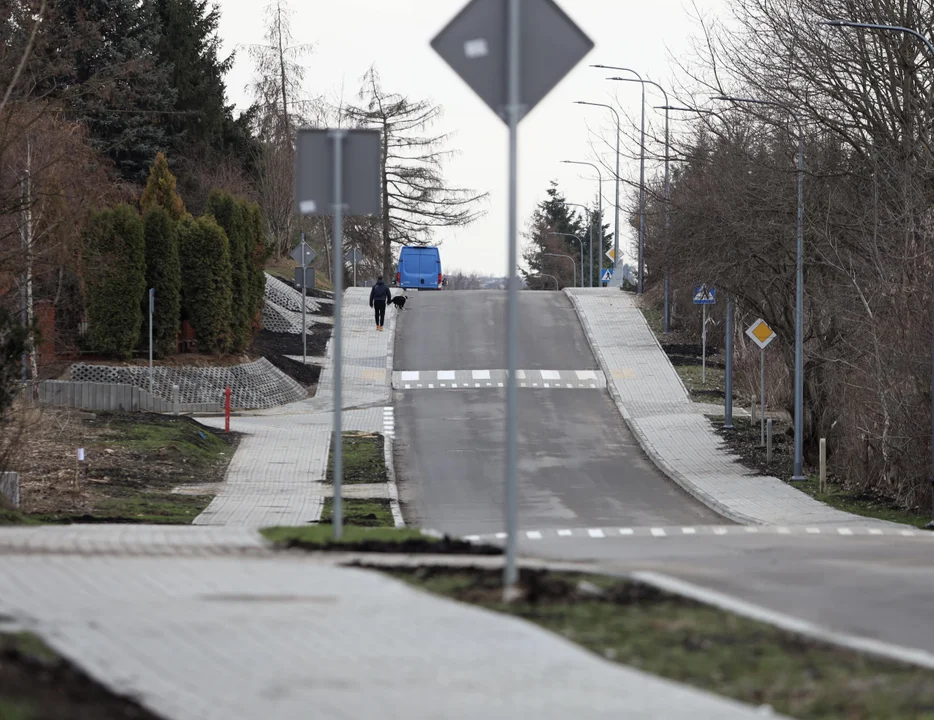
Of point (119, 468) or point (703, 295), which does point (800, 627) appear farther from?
point (703, 295)

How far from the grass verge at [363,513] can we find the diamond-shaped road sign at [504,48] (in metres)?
12.9

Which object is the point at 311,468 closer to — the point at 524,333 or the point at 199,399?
the point at 199,399

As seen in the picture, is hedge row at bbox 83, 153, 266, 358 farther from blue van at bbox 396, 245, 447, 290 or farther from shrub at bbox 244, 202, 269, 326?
blue van at bbox 396, 245, 447, 290

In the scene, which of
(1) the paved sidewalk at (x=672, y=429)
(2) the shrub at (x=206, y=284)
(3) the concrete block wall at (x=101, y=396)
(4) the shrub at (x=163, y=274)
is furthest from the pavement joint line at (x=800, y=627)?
(2) the shrub at (x=206, y=284)

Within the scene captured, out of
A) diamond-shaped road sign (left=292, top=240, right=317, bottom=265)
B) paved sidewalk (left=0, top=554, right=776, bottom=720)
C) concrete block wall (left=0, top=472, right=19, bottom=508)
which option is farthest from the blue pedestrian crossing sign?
paved sidewalk (left=0, top=554, right=776, bottom=720)

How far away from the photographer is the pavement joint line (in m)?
7.42

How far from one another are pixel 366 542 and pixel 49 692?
5.34 m

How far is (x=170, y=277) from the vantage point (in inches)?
1490

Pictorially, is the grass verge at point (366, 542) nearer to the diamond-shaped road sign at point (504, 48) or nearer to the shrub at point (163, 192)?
the diamond-shaped road sign at point (504, 48)

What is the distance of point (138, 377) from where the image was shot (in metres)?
35.6

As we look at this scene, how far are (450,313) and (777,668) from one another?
155 feet

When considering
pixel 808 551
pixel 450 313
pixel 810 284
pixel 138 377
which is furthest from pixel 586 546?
pixel 450 313

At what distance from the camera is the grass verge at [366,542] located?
10719 mm

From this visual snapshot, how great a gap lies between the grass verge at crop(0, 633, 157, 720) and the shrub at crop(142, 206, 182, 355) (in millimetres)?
31488
